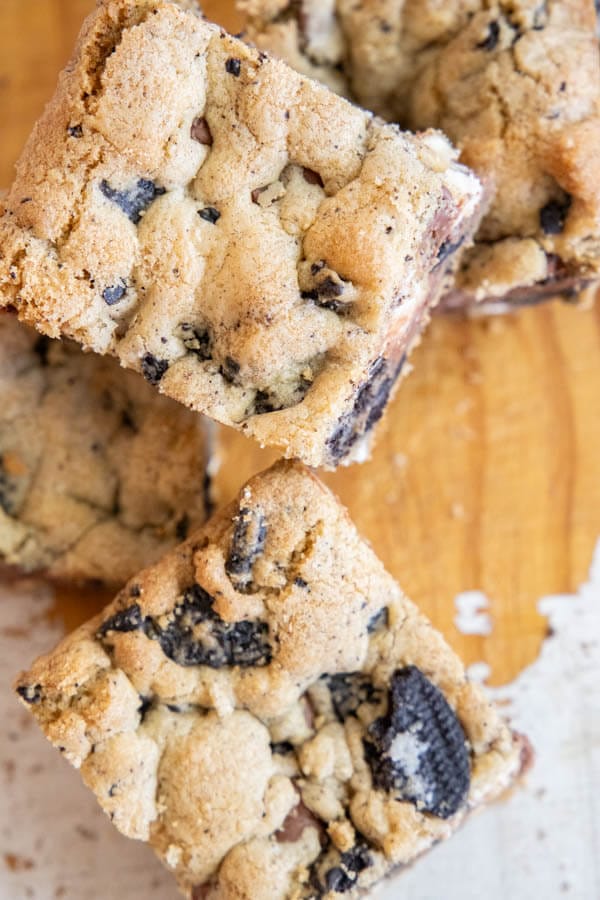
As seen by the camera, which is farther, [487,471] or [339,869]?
[487,471]

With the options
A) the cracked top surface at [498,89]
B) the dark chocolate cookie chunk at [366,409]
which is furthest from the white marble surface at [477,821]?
the cracked top surface at [498,89]

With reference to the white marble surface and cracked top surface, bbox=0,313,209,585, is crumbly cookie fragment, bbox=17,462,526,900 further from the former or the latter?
Answer: the white marble surface

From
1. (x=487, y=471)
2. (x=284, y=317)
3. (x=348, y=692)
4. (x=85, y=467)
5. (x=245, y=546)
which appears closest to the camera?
(x=284, y=317)

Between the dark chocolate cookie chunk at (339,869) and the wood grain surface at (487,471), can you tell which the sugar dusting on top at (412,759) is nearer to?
the dark chocolate cookie chunk at (339,869)

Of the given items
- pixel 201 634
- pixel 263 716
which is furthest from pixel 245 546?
pixel 263 716

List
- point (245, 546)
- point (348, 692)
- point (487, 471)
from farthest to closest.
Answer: point (487, 471), point (348, 692), point (245, 546)

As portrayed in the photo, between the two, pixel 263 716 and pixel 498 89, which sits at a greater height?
pixel 498 89

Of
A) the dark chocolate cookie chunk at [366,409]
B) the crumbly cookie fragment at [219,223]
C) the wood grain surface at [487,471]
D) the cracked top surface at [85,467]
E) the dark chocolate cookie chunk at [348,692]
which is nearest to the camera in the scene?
the crumbly cookie fragment at [219,223]

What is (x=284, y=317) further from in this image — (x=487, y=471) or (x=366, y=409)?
(x=487, y=471)

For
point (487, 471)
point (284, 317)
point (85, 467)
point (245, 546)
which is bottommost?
point (245, 546)

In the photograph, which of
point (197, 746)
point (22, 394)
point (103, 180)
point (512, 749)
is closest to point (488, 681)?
point (512, 749)
